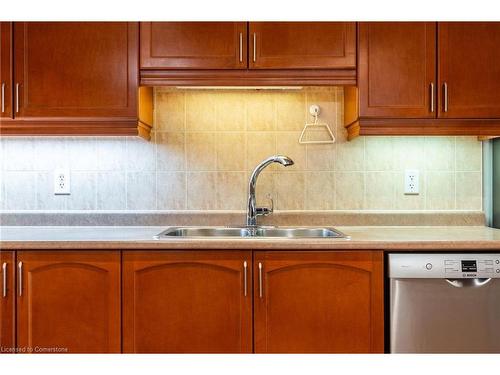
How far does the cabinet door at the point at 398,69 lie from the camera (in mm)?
1966

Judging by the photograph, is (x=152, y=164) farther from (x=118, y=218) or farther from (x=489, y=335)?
(x=489, y=335)

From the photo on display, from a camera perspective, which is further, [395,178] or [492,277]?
[395,178]

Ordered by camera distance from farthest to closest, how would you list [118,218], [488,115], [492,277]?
[118,218], [488,115], [492,277]

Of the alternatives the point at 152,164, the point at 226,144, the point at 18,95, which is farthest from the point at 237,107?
the point at 18,95

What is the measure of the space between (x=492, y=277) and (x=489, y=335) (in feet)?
0.75

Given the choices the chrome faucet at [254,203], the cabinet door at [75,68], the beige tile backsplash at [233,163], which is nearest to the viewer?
the cabinet door at [75,68]

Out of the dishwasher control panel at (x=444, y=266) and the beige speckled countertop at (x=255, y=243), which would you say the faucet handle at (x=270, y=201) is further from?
the dishwasher control panel at (x=444, y=266)

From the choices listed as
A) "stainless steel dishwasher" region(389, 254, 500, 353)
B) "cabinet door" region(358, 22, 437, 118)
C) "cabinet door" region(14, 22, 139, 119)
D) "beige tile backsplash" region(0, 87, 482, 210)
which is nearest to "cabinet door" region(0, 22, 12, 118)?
"cabinet door" region(14, 22, 139, 119)

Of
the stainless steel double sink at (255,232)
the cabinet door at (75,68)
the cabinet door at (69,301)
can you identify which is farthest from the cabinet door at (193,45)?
the cabinet door at (69,301)

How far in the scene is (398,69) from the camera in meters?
1.97

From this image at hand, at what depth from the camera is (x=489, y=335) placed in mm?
1720

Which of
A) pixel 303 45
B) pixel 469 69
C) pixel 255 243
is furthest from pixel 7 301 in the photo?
pixel 469 69

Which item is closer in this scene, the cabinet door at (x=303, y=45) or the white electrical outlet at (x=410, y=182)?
the cabinet door at (x=303, y=45)

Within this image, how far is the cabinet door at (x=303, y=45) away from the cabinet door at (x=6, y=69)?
1.06 m
